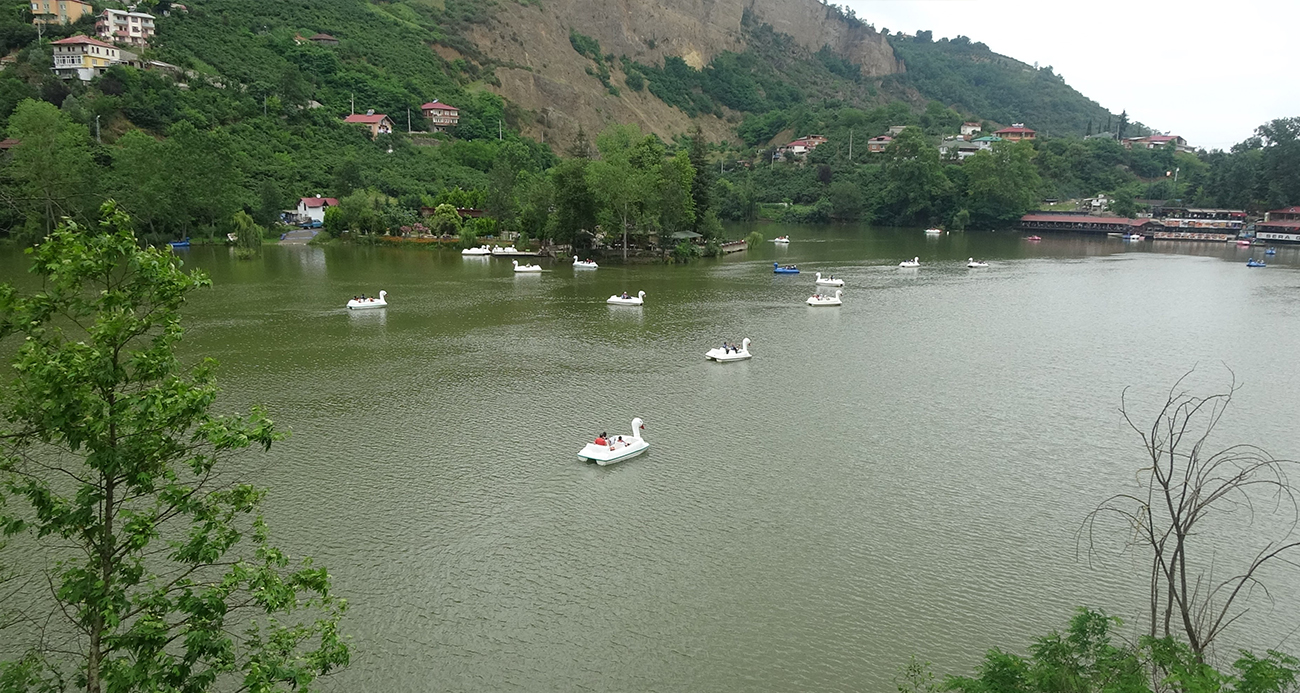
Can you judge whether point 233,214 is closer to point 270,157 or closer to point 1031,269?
point 270,157

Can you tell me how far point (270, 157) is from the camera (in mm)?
81250

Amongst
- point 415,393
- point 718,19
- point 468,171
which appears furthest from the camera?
point 718,19

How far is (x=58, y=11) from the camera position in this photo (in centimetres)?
9031

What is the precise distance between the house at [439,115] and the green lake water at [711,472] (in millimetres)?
67158

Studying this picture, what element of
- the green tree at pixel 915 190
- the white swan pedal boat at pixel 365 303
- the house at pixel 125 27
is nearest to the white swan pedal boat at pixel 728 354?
the white swan pedal boat at pixel 365 303

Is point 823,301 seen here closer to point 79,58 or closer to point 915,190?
point 915,190

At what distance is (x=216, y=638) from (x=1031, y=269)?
213 feet

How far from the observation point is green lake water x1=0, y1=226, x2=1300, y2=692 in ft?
43.3

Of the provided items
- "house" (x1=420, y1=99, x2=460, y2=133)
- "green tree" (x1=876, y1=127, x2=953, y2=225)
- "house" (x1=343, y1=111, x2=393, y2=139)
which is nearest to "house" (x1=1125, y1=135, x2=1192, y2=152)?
"green tree" (x1=876, y1=127, x2=953, y2=225)

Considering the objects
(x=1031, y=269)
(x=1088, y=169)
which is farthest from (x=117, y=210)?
(x=1088, y=169)

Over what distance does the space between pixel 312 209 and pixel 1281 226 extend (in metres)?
103

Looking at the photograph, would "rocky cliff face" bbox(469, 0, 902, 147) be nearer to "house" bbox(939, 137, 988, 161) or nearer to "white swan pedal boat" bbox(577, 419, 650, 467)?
"house" bbox(939, 137, 988, 161)

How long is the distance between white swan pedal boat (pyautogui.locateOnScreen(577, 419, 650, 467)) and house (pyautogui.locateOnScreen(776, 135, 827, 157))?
117m

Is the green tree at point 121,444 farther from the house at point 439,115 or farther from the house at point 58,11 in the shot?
the house at point 58,11
